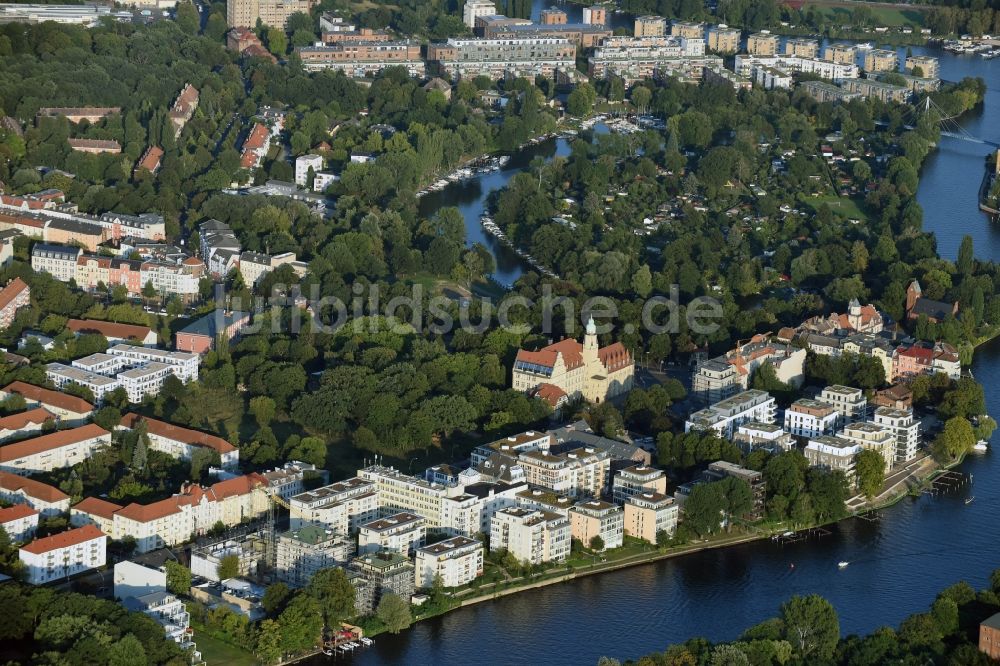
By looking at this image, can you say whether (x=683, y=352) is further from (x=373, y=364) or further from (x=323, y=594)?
(x=323, y=594)

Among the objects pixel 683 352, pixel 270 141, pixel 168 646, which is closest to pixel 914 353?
pixel 683 352

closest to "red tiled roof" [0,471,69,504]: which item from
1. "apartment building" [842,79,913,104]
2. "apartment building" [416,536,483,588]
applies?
"apartment building" [416,536,483,588]

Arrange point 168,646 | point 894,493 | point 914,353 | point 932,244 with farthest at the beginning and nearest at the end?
point 932,244, point 914,353, point 894,493, point 168,646

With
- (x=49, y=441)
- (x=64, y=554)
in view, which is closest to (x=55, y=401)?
(x=49, y=441)

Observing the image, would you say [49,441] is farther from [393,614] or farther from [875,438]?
[875,438]

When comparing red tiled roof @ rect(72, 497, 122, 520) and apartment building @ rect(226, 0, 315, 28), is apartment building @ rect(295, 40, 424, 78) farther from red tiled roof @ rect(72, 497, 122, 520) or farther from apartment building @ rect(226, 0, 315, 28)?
red tiled roof @ rect(72, 497, 122, 520)
